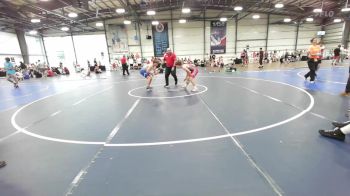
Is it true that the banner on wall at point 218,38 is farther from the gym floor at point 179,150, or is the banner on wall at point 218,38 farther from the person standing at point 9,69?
the gym floor at point 179,150

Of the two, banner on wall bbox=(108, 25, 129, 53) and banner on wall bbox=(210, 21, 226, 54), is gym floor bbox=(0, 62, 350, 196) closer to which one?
banner on wall bbox=(108, 25, 129, 53)

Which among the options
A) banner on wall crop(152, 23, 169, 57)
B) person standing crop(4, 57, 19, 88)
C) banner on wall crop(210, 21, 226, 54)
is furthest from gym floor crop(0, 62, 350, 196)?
banner on wall crop(210, 21, 226, 54)

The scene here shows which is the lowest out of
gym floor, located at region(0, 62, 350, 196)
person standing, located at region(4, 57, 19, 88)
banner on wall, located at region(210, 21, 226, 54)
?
gym floor, located at region(0, 62, 350, 196)

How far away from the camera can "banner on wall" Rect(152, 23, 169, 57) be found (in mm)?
28156

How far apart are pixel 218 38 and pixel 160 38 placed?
8.08 metres

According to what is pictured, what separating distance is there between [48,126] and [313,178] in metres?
→ 5.49

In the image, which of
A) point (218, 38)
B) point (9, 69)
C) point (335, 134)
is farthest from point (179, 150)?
point (218, 38)

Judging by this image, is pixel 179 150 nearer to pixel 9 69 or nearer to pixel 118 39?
pixel 9 69

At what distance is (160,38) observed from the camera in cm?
2852

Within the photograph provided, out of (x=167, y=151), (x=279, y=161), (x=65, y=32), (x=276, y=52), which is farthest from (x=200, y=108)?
(x=65, y=32)

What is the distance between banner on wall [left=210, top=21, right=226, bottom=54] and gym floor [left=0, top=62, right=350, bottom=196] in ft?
78.4

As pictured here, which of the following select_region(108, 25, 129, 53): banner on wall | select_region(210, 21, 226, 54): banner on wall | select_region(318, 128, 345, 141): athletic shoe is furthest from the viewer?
select_region(210, 21, 226, 54): banner on wall

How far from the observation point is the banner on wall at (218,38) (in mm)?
28781

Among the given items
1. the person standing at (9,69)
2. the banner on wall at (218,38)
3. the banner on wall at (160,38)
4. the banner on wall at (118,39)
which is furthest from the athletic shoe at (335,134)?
the banner on wall at (118,39)
